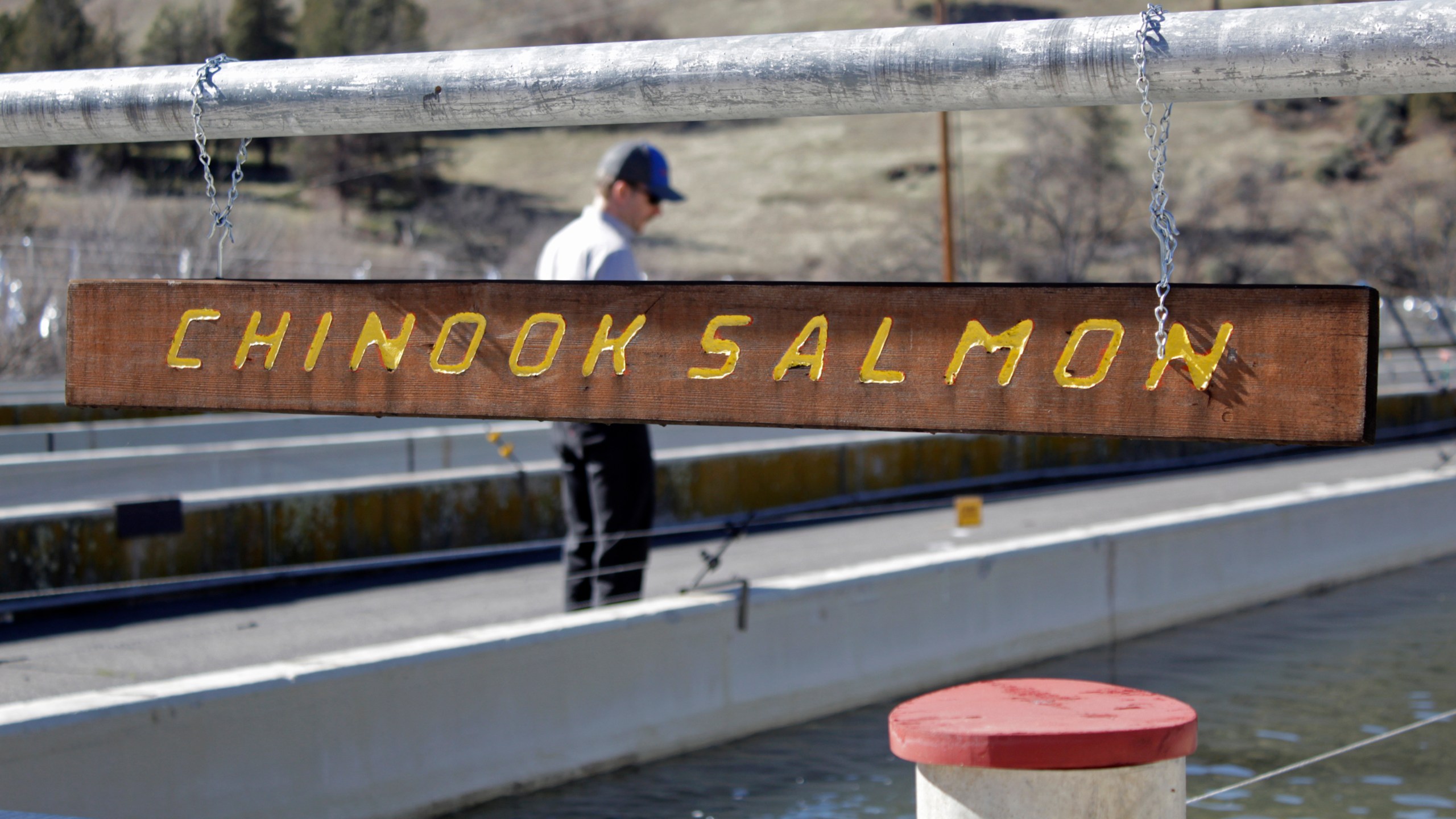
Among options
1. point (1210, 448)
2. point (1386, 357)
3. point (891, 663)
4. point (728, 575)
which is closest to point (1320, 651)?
point (891, 663)

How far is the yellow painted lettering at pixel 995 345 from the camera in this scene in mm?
3303

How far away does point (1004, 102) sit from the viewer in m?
3.39

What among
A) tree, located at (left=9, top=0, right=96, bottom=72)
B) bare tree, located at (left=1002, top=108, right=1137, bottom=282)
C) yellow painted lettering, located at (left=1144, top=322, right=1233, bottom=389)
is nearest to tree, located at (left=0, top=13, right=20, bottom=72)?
tree, located at (left=9, top=0, right=96, bottom=72)

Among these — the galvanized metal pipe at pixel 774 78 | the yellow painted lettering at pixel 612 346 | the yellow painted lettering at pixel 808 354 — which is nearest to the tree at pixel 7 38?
the galvanized metal pipe at pixel 774 78

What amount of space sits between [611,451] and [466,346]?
12.9 feet

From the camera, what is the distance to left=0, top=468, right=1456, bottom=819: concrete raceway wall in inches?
210

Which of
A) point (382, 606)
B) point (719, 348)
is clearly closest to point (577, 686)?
point (719, 348)

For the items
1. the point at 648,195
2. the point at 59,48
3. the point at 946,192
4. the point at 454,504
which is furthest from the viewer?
the point at 59,48

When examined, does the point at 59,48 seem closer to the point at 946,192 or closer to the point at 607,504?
the point at 946,192

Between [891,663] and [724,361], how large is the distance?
4778 mm

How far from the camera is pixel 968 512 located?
13836mm

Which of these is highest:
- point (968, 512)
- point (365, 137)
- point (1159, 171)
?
point (365, 137)

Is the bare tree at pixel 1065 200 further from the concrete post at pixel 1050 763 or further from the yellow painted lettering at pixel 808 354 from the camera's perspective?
the yellow painted lettering at pixel 808 354

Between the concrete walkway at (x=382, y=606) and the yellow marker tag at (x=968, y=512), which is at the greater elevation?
the yellow marker tag at (x=968, y=512)
